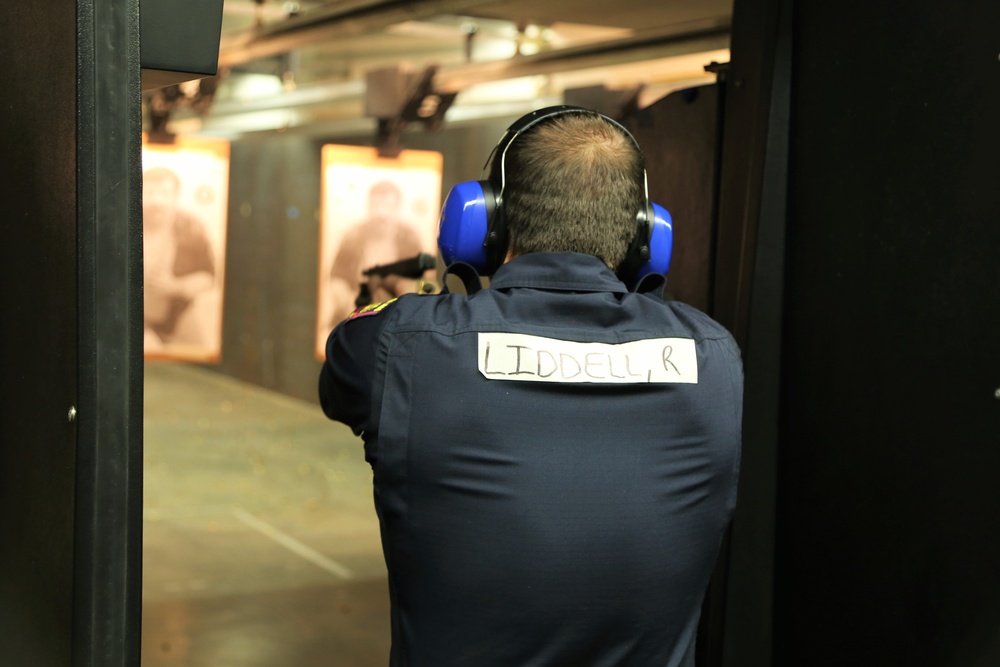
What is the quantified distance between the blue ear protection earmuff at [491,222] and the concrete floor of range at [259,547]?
2.36 m

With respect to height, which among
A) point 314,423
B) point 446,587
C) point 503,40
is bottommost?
point 314,423

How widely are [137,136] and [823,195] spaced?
1.13m

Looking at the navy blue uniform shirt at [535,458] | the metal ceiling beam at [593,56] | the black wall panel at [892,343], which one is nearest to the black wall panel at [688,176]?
the black wall panel at [892,343]

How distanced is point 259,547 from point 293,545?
15cm

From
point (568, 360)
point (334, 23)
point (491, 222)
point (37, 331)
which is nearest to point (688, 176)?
point (491, 222)

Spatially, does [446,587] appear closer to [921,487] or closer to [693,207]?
[921,487]

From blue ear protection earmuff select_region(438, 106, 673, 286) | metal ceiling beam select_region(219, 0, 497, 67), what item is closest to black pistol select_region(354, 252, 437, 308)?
blue ear protection earmuff select_region(438, 106, 673, 286)

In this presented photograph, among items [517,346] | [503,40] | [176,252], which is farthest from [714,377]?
[503,40]

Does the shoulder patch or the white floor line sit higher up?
the shoulder patch

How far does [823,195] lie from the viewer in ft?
6.12

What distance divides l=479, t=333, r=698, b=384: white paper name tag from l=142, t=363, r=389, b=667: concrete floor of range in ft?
8.05

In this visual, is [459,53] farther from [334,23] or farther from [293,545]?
[293,545]

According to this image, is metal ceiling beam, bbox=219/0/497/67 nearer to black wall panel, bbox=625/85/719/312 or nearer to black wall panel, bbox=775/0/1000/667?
black wall panel, bbox=625/85/719/312

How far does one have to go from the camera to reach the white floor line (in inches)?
174
